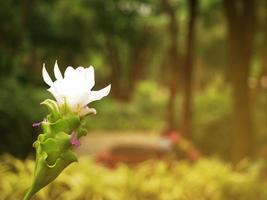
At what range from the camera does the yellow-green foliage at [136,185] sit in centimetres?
282

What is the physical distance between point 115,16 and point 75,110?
992cm

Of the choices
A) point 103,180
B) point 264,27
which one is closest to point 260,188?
point 103,180

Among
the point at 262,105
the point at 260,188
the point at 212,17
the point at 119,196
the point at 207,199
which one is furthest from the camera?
the point at 212,17

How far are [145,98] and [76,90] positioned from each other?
43.9 ft

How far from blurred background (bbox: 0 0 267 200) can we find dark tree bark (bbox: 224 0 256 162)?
0.04 feet

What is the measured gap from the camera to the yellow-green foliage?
2.82 meters

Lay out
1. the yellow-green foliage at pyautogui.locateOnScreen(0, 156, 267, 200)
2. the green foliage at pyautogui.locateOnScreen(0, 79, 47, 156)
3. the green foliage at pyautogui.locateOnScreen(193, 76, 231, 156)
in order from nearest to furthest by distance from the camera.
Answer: the yellow-green foliage at pyautogui.locateOnScreen(0, 156, 267, 200), the green foliage at pyautogui.locateOnScreen(0, 79, 47, 156), the green foliage at pyautogui.locateOnScreen(193, 76, 231, 156)

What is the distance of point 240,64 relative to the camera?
6172mm

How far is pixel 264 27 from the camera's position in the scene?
8555mm

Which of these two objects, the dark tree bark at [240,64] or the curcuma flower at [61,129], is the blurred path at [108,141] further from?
the curcuma flower at [61,129]

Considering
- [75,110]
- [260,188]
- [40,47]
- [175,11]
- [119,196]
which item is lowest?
[75,110]

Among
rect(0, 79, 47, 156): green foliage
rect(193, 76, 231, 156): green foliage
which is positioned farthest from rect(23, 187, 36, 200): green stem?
rect(193, 76, 231, 156): green foliage

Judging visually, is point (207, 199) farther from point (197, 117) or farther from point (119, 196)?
point (197, 117)

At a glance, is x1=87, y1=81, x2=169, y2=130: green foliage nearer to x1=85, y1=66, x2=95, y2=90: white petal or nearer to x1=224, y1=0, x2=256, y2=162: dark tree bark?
x1=224, y1=0, x2=256, y2=162: dark tree bark
